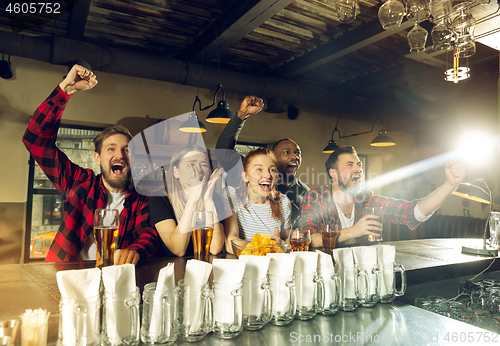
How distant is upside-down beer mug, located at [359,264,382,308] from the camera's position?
1.01m

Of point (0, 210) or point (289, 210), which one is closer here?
point (289, 210)

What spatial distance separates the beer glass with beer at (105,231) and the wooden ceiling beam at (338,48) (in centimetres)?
314

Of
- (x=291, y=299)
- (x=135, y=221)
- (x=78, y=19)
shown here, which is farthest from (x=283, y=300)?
(x=78, y=19)

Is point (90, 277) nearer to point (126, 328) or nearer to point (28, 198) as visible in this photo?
point (126, 328)

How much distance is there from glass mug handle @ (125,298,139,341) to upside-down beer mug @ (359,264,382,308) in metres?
0.65

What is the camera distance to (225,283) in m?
0.78

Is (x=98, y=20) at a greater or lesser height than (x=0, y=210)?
greater

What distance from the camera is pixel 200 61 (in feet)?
14.0

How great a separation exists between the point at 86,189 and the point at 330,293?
1514 mm

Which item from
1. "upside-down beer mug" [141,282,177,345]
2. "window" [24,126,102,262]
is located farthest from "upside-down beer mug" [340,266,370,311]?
"window" [24,126,102,262]

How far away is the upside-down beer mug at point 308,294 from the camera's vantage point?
2.93ft

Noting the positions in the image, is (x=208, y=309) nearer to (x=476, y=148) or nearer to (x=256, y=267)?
(x=256, y=267)

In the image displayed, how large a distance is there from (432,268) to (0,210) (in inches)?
167

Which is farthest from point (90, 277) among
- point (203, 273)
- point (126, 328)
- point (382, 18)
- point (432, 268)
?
point (382, 18)
